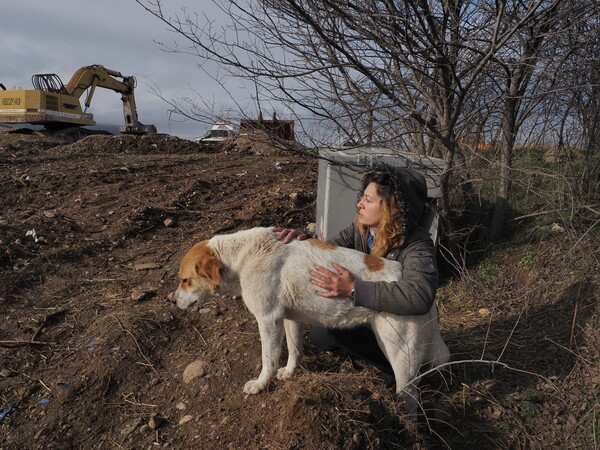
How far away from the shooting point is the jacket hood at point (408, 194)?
9.29 ft

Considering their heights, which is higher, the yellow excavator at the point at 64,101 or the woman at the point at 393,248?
the yellow excavator at the point at 64,101

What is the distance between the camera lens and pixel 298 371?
3.34 m

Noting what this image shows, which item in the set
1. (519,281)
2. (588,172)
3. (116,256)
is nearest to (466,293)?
(519,281)

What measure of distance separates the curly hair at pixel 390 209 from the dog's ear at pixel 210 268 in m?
1.20

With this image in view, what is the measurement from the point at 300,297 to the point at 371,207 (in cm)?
81

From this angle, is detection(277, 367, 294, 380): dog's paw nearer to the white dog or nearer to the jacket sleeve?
the white dog

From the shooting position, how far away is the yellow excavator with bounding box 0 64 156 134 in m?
16.5

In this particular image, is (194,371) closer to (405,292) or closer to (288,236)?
(288,236)

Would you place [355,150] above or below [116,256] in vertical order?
above

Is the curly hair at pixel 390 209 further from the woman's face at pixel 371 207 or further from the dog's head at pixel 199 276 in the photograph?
the dog's head at pixel 199 276

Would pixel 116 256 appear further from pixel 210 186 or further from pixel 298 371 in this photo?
pixel 298 371

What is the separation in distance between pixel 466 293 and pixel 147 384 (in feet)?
11.7

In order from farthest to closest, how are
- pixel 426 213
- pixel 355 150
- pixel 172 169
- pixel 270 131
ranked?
1. pixel 172 169
2. pixel 355 150
3. pixel 270 131
4. pixel 426 213

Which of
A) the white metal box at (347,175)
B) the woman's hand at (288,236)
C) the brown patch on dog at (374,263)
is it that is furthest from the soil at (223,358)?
the white metal box at (347,175)
